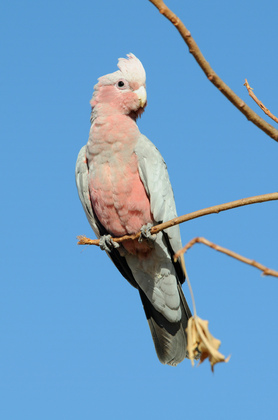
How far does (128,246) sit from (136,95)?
1.80m

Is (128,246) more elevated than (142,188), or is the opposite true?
(142,188)

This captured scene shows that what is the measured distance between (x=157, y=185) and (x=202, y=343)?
3.83m

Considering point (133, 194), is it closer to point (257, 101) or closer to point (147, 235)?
point (147, 235)

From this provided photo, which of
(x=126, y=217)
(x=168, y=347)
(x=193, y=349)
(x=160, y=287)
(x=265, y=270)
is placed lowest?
(x=193, y=349)

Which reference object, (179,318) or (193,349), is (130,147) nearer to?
(179,318)

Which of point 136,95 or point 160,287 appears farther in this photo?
point 160,287

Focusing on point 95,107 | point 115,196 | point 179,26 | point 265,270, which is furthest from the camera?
point 95,107

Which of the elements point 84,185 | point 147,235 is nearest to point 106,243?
point 147,235

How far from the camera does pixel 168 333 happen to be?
21.4 feet

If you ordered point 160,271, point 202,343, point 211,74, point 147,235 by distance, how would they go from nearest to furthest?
point 202,343 < point 211,74 < point 147,235 < point 160,271

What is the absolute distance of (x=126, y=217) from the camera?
5949mm

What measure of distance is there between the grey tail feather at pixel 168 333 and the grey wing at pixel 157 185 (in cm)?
91

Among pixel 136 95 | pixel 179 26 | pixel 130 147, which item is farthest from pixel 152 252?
pixel 179 26

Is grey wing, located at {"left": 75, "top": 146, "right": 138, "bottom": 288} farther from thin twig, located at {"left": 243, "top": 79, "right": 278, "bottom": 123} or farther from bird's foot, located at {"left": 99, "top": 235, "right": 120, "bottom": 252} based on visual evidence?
thin twig, located at {"left": 243, "top": 79, "right": 278, "bottom": 123}
